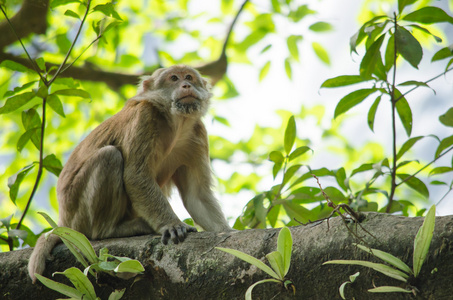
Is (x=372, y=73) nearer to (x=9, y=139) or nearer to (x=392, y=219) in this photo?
(x=392, y=219)

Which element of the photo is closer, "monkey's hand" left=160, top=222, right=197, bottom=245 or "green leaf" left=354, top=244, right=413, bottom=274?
"green leaf" left=354, top=244, right=413, bottom=274

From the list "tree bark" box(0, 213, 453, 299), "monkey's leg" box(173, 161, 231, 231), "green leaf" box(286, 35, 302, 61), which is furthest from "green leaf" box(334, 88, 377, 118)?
"green leaf" box(286, 35, 302, 61)

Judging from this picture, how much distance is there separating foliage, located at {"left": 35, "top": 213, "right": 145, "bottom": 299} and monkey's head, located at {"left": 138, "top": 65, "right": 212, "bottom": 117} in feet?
8.35

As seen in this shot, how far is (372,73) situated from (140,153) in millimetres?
2241

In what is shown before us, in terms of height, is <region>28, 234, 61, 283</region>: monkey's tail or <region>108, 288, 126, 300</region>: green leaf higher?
<region>28, 234, 61, 283</region>: monkey's tail

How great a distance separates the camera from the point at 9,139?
23.7ft

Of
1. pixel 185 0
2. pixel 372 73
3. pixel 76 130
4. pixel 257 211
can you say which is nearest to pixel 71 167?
pixel 257 211

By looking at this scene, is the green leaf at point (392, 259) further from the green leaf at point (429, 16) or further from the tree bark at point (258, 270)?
the green leaf at point (429, 16)

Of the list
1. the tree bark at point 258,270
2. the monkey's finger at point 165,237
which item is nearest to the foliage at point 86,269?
the tree bark at point 258,270

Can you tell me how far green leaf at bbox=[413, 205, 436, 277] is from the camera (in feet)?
6.74

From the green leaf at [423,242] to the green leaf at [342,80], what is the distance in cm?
185

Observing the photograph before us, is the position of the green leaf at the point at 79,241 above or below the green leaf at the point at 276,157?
below

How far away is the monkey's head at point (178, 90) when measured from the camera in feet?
17.0

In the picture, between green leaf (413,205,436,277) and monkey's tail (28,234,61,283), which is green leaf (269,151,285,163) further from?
green leaf (413,205,436,277)
